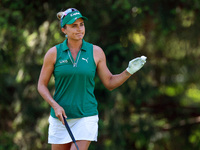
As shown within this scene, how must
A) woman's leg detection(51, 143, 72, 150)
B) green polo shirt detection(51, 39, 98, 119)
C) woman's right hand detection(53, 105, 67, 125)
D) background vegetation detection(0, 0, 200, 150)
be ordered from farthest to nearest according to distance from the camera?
1. background vegetation detection(0, 0, 200, 150)
2. woman's leg detection(51, 143, 72, 150)
3. green polo shirt detection(51, 39, 98, 119)
4. woman's right hand detection(53, 105, 67, 125)

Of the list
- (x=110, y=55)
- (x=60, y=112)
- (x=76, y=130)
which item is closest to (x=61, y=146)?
(x=76, y=130)

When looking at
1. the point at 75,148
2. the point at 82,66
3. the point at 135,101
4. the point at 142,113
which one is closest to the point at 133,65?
the point at 82,66

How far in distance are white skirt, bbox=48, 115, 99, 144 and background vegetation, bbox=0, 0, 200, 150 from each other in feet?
11.4

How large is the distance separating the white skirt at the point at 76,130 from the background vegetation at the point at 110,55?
11.4 feet

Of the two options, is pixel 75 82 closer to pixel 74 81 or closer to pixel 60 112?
pixel 74 81

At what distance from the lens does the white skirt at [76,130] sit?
145 inches

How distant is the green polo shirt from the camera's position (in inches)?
145

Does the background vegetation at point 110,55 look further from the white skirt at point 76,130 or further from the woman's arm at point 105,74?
the white skirt at point 76,130

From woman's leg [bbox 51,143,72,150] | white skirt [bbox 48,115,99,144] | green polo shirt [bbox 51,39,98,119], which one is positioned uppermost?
green polo shirt [bbox 51,39,98,119]

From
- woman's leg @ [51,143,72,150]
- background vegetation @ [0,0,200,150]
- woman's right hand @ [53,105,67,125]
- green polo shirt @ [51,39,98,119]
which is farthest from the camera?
background vegetation @ [0,0,200,150]

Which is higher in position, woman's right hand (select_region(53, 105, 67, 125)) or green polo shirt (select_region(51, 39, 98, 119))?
green polo shirt (select_region(51, 39, 98, 119))

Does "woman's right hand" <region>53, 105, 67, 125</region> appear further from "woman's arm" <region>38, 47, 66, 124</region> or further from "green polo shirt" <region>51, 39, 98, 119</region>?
"green polo shirt" <region>51, 39, 98, 119</region>

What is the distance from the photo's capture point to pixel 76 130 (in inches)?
146

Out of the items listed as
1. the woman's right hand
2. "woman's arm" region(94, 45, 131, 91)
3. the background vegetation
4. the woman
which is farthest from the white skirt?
the background vegetation
